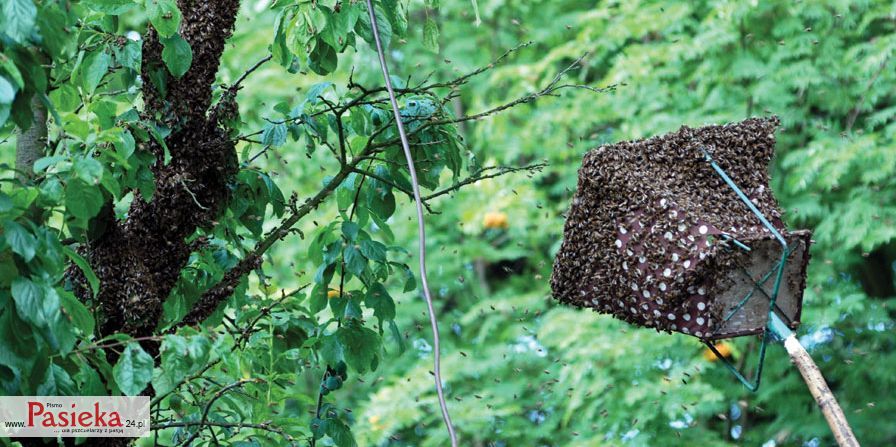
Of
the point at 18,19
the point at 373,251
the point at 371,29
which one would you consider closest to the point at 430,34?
the point at 371,29

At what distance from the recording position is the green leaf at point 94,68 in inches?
84.4

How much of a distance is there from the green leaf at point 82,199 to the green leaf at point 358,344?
902 millimetres

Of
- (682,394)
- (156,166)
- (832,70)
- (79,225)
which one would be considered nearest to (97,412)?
(79,225)

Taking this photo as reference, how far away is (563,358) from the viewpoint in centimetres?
545

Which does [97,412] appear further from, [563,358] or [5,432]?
[563,358]

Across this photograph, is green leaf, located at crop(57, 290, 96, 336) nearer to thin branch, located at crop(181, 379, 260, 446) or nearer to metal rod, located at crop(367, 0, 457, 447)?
thin branch, located at crop(181, 379, 260, 446)

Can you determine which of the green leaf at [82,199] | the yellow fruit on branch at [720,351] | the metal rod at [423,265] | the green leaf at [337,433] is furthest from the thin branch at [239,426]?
the yellow fruit on branch at [720,351]

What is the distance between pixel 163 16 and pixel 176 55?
0.13 meters

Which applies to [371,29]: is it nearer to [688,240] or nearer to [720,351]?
[688,240]

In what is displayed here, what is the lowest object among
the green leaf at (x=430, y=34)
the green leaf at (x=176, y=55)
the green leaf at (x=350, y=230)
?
the green leaf at (x=350, y=230)

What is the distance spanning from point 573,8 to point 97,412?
601cm

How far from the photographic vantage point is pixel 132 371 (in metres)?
1.86

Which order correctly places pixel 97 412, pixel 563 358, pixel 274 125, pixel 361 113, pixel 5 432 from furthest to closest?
pixel 563 358 → pixel 361 113 → pixel 274 125 → pixel 97 412 → pixel 5 432

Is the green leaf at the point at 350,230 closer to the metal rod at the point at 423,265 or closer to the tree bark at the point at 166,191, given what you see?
the tree bark at the point at 166,191
